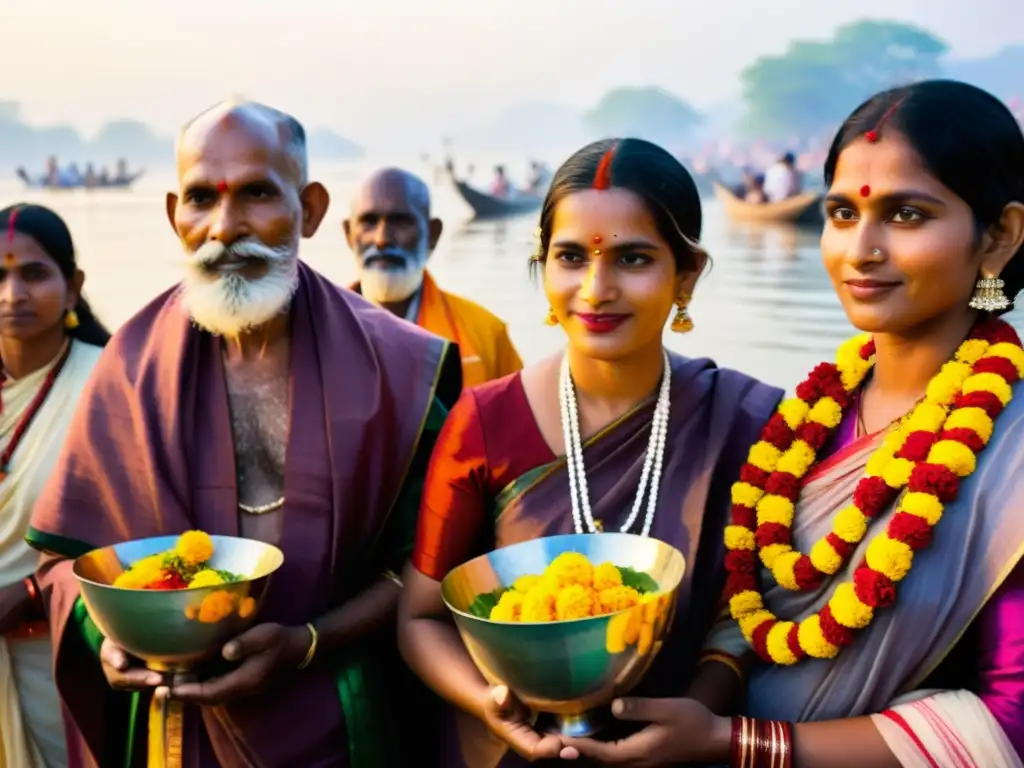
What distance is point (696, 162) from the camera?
6629 mm

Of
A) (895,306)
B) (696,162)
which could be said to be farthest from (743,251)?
(895,306)

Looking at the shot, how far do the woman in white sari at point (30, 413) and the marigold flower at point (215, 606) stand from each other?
1430 mm

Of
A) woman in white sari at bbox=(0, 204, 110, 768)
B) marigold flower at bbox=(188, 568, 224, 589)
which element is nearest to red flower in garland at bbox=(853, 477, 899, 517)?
marigold flower at bbox=(188, 568, 224, 589)

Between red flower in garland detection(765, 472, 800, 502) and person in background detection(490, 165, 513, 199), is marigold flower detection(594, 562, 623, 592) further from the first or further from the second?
person in background detection(490, 165, 513, 199)

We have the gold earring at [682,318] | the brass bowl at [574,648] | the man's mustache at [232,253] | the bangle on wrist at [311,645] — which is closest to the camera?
the brass bowl at [574,648]

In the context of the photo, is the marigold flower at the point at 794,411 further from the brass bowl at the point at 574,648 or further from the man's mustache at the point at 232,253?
the man's mustache at the point at 232,253

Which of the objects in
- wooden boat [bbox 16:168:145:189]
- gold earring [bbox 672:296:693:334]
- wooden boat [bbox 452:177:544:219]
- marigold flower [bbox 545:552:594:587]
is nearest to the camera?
marigold flower [bbox 545:552:594:587]

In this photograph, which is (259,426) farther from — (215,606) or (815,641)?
(815,641)

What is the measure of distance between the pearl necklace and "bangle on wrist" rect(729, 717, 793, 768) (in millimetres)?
427

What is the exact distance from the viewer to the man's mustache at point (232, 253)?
235cm

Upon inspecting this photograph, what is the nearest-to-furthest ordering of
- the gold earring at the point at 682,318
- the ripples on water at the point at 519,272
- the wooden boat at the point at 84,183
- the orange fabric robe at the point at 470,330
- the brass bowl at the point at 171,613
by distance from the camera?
the brass bowl at the point at 171,613
the gold earring at the point at 682,318
the orange fabric robe at the point at 470,330
the ripples on water at the point at 519,272
the wooden boat at the point at 84,183

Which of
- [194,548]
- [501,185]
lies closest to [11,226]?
[194,548]

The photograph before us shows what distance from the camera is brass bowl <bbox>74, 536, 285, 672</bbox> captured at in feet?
6.03

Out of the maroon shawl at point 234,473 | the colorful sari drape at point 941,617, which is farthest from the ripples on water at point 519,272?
the colorful sari drape at point 941,617
